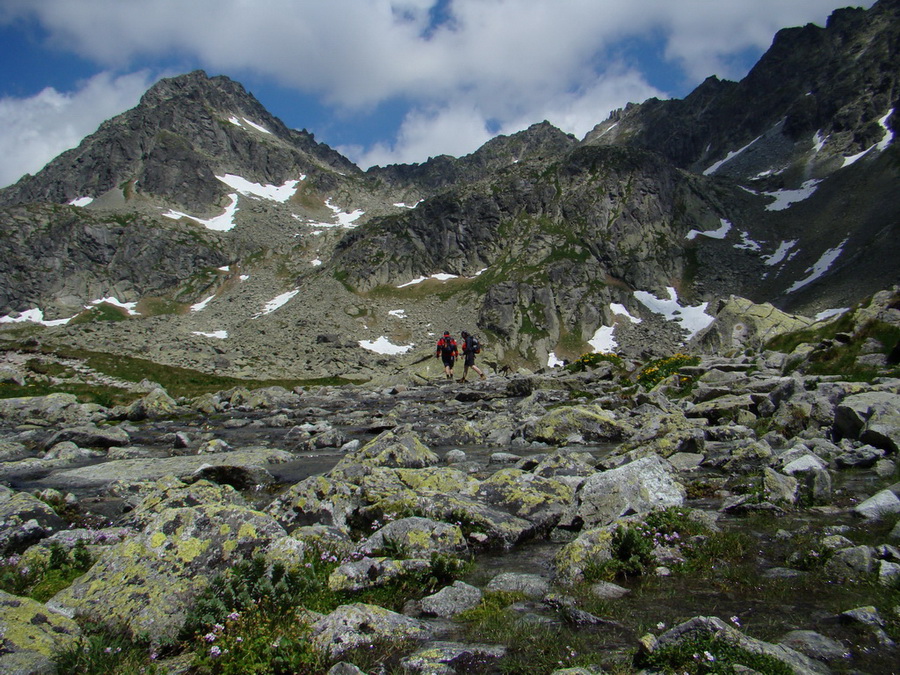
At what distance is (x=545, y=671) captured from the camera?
145 inches

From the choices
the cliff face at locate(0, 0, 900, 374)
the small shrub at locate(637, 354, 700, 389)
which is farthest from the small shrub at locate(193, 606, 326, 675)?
the cliff face at locate(0, 0, 900, 374)

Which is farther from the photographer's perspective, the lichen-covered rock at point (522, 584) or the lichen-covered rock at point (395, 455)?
the lichen-covered rock at point (395, 455)

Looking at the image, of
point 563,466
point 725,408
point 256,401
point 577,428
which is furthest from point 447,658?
point 256,401

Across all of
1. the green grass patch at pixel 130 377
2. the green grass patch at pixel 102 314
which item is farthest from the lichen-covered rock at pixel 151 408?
the green grass patch at pixel 102 314

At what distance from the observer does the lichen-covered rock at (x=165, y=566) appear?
4.64 metres

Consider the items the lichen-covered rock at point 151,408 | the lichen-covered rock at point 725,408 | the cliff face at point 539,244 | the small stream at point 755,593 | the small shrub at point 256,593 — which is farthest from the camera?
the cliff face at point 539,244

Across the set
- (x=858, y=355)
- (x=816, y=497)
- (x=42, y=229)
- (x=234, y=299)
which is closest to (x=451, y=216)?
(x=234, y=299)

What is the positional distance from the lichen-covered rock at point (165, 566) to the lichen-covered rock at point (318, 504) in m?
1.88

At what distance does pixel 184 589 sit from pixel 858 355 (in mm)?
21167

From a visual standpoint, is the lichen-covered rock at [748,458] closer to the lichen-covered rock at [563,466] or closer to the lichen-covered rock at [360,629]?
the lichen-covered rock at [563,466]

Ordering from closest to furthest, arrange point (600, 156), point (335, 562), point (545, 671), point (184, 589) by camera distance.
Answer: point (545, 671)
point (184, 589)
point (335, 562)
point (600, 156)

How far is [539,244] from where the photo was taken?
141125 millimetres

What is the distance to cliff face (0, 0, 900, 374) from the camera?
384 feet

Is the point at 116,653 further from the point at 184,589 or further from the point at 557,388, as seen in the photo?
the point at 557,388
